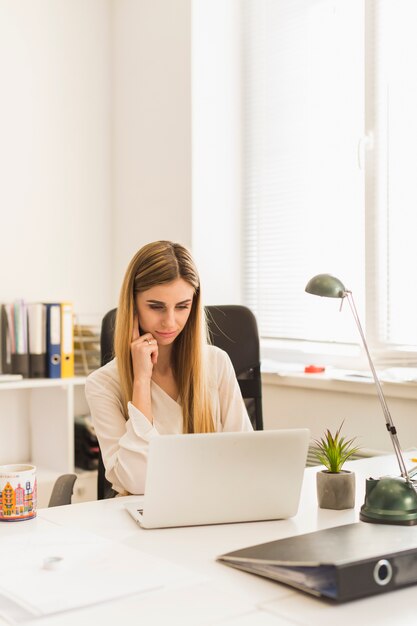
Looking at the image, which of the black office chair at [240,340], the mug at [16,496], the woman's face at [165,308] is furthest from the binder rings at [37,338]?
the mug at [16,496]

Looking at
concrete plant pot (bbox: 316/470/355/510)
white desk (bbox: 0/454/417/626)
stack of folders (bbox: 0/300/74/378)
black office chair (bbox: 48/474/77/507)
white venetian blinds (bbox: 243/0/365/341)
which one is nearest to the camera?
white desk (bbox: 0/454/417/626)

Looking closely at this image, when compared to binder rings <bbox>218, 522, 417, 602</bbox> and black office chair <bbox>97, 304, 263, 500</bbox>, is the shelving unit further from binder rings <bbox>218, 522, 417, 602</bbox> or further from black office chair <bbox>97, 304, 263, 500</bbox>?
binder rings <bbox>218, 522, 417, 602</bbox>

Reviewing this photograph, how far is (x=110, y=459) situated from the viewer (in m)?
1.88

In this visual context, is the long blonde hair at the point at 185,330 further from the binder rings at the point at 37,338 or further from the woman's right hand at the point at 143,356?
the binder rings at the point at 37,338

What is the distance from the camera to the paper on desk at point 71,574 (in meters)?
1.08

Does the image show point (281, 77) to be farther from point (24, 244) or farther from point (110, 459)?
point (110, 459)

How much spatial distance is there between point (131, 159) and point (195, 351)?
1670 millimetres

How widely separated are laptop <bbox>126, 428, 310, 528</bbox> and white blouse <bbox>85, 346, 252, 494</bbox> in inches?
10.5

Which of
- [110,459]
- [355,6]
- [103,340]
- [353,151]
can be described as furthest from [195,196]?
[110,459]

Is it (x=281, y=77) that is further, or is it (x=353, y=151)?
(x=281, y=77)

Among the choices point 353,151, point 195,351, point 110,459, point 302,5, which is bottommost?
point 110,459

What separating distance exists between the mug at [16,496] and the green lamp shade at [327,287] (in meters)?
0.70

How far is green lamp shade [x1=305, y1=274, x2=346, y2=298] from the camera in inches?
67.0

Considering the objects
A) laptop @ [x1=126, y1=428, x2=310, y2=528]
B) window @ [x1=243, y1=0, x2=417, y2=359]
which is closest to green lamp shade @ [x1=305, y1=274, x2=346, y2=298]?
laptop @ [x1=126, y1=428, x2=310, y2=528]
